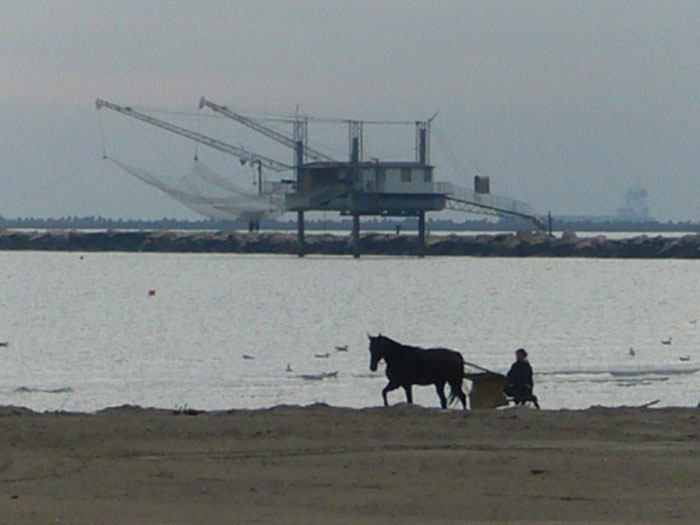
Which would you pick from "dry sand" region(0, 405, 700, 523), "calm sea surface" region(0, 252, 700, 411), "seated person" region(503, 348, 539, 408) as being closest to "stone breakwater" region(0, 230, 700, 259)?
"calm sea surface" region(0, 252, 700, 411)

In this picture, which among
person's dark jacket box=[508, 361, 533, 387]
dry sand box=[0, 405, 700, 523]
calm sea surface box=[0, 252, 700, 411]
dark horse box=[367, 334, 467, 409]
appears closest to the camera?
dry sand box=[0, 405, 700, 523]

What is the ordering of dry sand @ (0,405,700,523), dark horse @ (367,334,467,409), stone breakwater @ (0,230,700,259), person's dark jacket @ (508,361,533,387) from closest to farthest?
dry sand @ (0,405,700,523) → dark horse @ (367,334,467,409) → person's dark jacket @ (508,361,533,387) → stone breakwater @ (0,230,700,259)

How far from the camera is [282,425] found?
54.5ft

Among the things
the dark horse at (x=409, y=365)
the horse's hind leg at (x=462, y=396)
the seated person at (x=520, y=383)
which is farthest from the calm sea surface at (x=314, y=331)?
the dark horse at (x=409, y=365)

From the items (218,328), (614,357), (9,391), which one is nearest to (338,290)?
(218,328)

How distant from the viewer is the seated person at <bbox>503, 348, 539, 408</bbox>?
22047 mm

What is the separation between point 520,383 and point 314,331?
30.8 m

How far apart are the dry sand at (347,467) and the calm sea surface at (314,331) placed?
9648 millimetres

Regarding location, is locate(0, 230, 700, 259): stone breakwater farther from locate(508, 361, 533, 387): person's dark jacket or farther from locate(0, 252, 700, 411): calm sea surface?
locate(508, 361, 533, 387): person's dark jacket

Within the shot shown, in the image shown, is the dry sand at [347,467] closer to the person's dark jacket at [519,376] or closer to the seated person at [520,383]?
the seated person at [520,383]

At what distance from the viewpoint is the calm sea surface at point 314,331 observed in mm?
30359

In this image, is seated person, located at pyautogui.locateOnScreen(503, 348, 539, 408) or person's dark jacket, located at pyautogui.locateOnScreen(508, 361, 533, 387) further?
person's dark jacket, located at pyautogui.locateOnScreen(508, 361, 533, 387)

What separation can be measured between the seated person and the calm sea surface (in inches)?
176

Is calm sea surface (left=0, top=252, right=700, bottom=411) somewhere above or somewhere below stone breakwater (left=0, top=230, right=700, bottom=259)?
below
